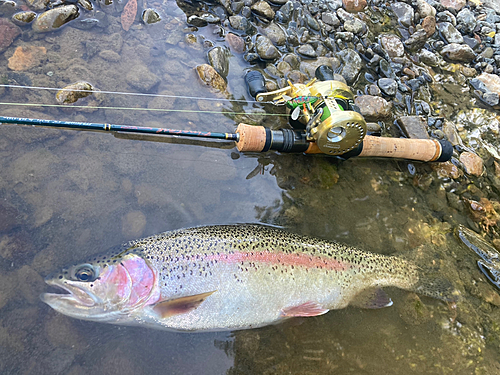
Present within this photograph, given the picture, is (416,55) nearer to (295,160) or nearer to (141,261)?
(295,160)

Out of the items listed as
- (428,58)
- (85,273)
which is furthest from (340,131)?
(428,58)

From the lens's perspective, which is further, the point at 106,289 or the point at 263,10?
the point at 263,10

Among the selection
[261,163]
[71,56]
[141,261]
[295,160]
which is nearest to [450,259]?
[295,160]

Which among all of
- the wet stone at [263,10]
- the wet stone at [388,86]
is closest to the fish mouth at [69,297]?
the wet stone at [263,10]

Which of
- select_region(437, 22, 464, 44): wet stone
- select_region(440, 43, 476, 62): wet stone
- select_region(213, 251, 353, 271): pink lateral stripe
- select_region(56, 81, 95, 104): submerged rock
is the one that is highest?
select_region(437, 22, 464, 44): wet stone

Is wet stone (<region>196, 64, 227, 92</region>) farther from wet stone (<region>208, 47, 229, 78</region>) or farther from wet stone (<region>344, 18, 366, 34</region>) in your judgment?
wet stone (<region>344, 18, 366, 34</region>)

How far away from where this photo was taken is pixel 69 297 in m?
2.48

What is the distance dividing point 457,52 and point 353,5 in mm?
2015

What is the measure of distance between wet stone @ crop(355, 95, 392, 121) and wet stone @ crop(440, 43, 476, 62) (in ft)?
7.42

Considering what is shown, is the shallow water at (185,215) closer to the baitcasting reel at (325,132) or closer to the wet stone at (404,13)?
the baitcasting reel at (325,132)

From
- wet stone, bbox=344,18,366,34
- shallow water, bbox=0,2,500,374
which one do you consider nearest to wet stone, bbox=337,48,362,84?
wet stone, bbox=344,18,366,34

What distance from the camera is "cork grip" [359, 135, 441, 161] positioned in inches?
144

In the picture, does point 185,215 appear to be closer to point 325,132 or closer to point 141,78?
point 325,132

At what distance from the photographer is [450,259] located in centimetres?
349
